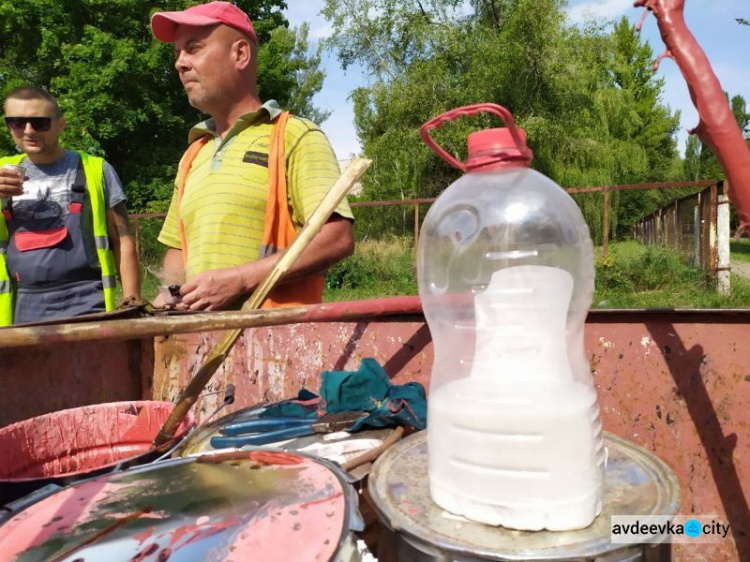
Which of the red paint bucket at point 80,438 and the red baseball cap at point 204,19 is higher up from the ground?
the red baseball cap at point 204,19

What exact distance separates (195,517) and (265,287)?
80 centimetres

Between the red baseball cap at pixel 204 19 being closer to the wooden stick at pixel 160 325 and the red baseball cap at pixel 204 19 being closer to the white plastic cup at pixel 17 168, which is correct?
the white plastic cup at pixel 17 168

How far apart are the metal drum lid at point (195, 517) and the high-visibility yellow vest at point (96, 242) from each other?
2101 mm

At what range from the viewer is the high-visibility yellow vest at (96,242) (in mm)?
3029

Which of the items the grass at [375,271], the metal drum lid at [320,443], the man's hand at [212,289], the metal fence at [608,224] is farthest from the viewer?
the grass at [375,271]

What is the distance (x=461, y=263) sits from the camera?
66.6 inches

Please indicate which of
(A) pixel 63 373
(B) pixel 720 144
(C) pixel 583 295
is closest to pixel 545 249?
(C) pixel 583 295

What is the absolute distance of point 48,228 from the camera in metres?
3.07

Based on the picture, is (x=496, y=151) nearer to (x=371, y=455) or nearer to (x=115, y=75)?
(x=371, y=455)

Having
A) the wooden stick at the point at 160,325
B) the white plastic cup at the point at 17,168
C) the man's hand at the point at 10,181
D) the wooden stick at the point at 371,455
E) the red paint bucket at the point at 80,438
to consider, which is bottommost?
the red paint bucket at the point at 80,438

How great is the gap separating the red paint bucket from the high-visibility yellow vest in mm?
1273

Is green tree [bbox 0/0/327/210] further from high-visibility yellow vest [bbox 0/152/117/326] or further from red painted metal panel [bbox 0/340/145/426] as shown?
red painted metal panel [bbox 0/340/145/426]

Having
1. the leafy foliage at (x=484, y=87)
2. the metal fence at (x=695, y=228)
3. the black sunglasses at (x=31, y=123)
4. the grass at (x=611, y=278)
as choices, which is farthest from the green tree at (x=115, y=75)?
the black sunglasses at (x=31, y=123)

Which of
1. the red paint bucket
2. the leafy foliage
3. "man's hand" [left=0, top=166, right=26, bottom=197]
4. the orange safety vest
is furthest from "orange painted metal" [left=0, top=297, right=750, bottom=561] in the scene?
the leafy foliage
